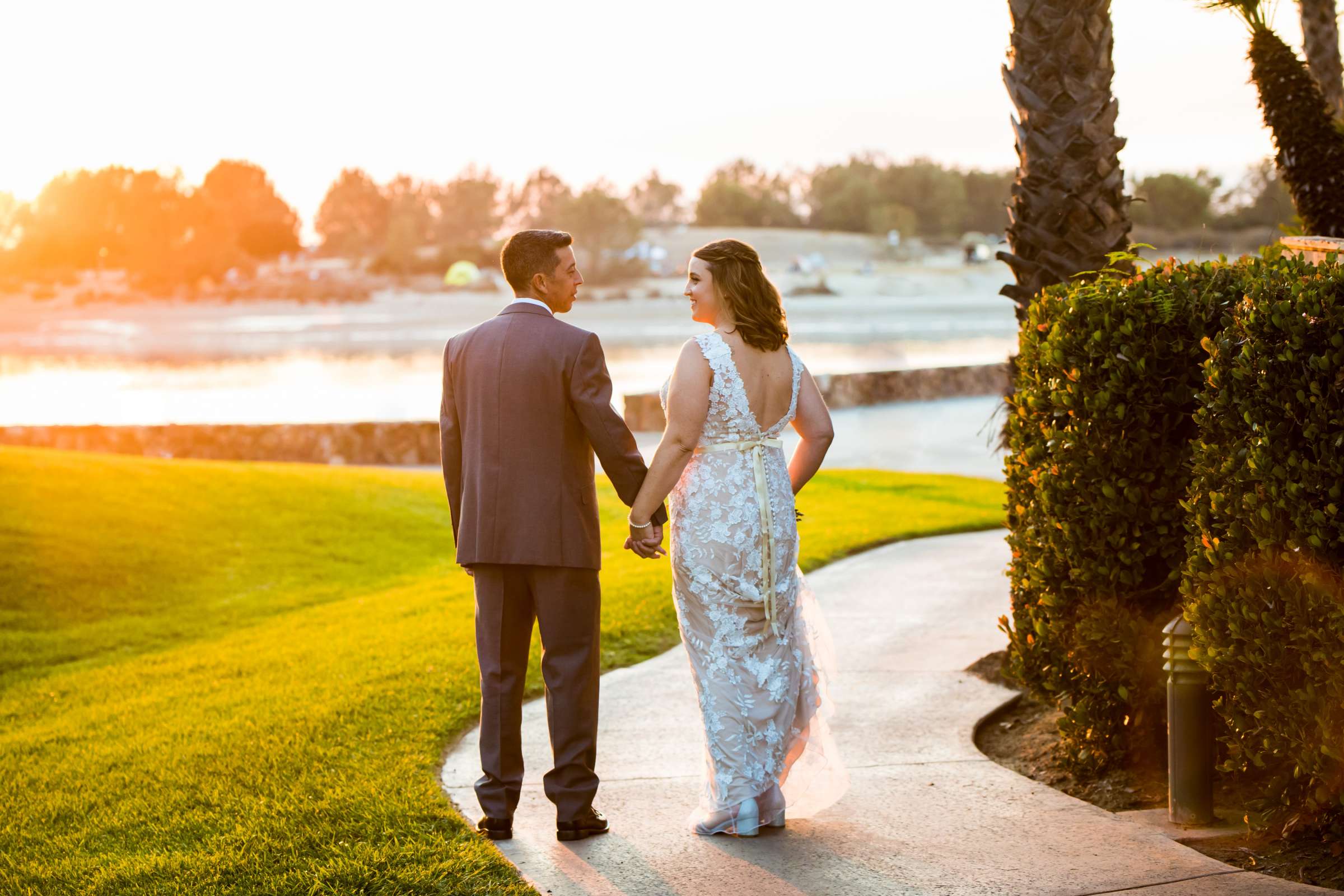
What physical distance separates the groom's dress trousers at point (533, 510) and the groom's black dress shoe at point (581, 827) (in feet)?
0.09

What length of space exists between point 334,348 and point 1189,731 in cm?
4324

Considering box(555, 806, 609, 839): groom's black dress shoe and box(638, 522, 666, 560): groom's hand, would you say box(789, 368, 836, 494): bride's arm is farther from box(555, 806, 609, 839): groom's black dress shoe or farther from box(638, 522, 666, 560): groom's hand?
box(555, 806, 609, 839): groom's black dress shoe

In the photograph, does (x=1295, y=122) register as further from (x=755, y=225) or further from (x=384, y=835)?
(x=755, y=225)

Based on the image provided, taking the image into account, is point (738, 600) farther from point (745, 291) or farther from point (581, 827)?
point (745, 291)

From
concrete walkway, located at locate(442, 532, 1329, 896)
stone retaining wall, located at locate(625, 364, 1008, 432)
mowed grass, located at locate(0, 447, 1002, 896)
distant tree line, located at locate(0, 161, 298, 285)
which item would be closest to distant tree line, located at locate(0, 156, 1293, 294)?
distant tree line, located at locate(0, 161, 298, 285)

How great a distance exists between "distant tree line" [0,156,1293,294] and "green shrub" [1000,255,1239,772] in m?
54.9

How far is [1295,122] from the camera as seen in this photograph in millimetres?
7113

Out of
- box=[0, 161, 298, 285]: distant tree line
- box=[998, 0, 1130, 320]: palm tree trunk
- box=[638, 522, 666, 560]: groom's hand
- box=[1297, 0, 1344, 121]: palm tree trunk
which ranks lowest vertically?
box=[638, 522, 666, 560]: groom's hand

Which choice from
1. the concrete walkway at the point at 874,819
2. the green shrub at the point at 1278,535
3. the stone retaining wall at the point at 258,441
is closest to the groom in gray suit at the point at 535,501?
the concrete walkway at the point at 874,819

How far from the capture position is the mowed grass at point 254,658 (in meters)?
4.38

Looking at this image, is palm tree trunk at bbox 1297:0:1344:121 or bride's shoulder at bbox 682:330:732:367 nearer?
bride's shoulder at bbox 682:330:732:367

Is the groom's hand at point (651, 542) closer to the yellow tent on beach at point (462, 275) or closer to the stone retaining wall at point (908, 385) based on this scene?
the stone retaining wall at point (908, 385)

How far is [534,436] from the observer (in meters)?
4.29

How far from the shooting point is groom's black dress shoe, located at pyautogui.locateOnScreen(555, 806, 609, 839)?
4.44 meters
